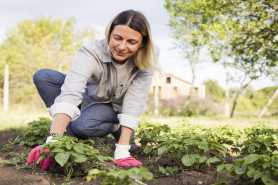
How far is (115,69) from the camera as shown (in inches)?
127

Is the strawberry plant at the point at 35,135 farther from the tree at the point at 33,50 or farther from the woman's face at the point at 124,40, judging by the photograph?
the tree at the point at 33,50

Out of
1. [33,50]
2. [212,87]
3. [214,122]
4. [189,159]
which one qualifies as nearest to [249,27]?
[214,122]

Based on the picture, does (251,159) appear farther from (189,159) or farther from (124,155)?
(124,155)

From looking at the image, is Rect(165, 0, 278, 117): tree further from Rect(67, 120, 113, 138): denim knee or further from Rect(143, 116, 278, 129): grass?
Rect(67, 120, 113, 138): denim knee

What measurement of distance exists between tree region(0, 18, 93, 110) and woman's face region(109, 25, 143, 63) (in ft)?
40.4

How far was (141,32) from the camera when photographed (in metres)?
2.93

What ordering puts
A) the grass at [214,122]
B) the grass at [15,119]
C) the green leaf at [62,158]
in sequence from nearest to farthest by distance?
the green leaf at [62,158] < the grass at [15,119] < the grass at [214,122]

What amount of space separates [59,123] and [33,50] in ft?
56.4

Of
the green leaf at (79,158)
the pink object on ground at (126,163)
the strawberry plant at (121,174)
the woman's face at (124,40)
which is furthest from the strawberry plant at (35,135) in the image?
the strawberry plant at (121,174)

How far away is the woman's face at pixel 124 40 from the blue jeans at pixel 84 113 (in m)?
0.65

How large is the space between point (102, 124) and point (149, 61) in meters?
0.70

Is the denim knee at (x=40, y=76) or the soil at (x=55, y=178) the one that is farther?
the denim knee at (x=40, y=76)

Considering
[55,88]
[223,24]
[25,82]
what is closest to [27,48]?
[25,82]

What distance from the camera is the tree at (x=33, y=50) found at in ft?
59.6
